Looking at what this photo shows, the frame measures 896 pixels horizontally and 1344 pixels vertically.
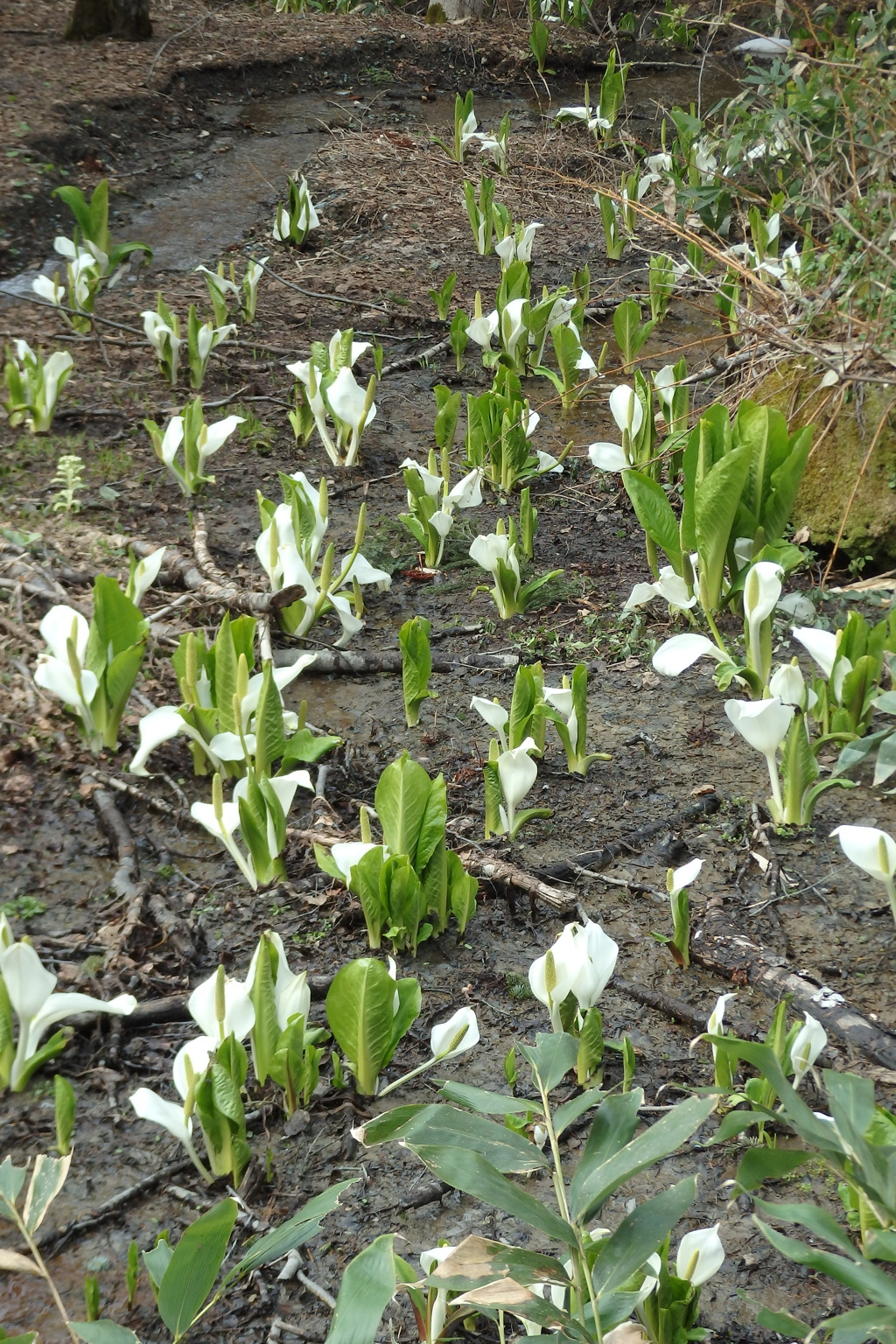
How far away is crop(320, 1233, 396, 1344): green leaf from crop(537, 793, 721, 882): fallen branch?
1.15 m

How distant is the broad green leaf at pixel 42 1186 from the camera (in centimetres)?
129

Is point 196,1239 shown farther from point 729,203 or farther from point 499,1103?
point 729,203

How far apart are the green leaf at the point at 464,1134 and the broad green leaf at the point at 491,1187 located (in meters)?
0.05

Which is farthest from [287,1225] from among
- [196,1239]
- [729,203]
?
[729,203]

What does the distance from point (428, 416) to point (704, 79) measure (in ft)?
21.3

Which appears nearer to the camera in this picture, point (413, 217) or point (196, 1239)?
point (196, 1239)

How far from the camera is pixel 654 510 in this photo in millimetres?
2635

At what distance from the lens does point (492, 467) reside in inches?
141

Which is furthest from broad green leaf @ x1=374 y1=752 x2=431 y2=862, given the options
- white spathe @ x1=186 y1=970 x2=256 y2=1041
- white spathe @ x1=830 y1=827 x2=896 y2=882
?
white spathe @ x1=830 y1=827 x2=896 y2=882

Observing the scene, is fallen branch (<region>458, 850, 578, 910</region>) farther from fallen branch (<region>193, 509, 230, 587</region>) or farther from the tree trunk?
the tree trunk

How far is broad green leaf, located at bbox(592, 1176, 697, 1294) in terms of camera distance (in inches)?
37.6

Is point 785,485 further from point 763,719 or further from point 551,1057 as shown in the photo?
point 551,1057

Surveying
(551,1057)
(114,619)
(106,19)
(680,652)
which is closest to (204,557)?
(114,619)

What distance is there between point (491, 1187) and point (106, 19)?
911 cm
